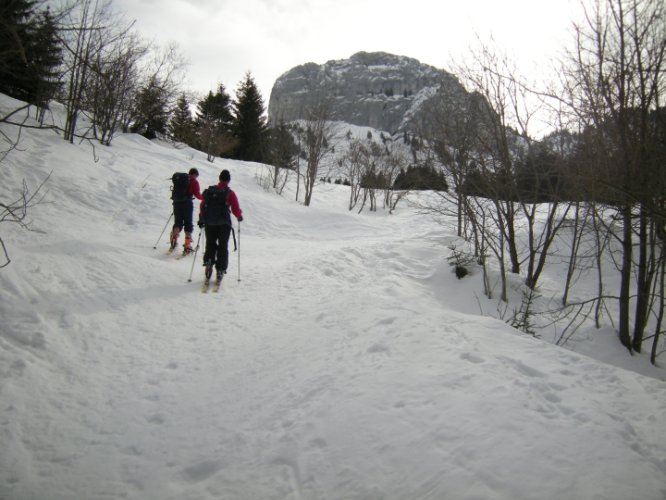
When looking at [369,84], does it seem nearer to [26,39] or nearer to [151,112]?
[151,112]

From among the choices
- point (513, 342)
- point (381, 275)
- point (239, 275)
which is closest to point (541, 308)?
point (381, 275)

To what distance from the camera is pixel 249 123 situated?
28297 millimetres

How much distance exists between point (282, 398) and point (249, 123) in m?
29.7

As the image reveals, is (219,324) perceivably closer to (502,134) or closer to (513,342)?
(513,342)

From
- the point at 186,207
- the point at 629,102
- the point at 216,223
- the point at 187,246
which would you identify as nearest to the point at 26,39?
the point at 216,223

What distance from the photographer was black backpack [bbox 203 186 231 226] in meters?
5.40

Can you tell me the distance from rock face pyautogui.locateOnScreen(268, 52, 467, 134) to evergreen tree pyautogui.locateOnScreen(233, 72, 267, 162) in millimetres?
100621

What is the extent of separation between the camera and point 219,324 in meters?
4.27

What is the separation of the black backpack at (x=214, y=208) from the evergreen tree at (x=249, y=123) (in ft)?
75.1

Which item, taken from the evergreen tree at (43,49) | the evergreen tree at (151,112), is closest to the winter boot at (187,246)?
the evergreen tree at (43,49)

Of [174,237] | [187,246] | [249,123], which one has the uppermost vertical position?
[249,123]

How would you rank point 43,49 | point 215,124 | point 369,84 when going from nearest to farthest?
point 43,49
point 215,124
point 369,84

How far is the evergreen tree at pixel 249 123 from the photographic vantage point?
2741 cm

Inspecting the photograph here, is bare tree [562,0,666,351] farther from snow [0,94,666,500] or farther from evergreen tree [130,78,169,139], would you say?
evergreen tree [130,78,169,139]
